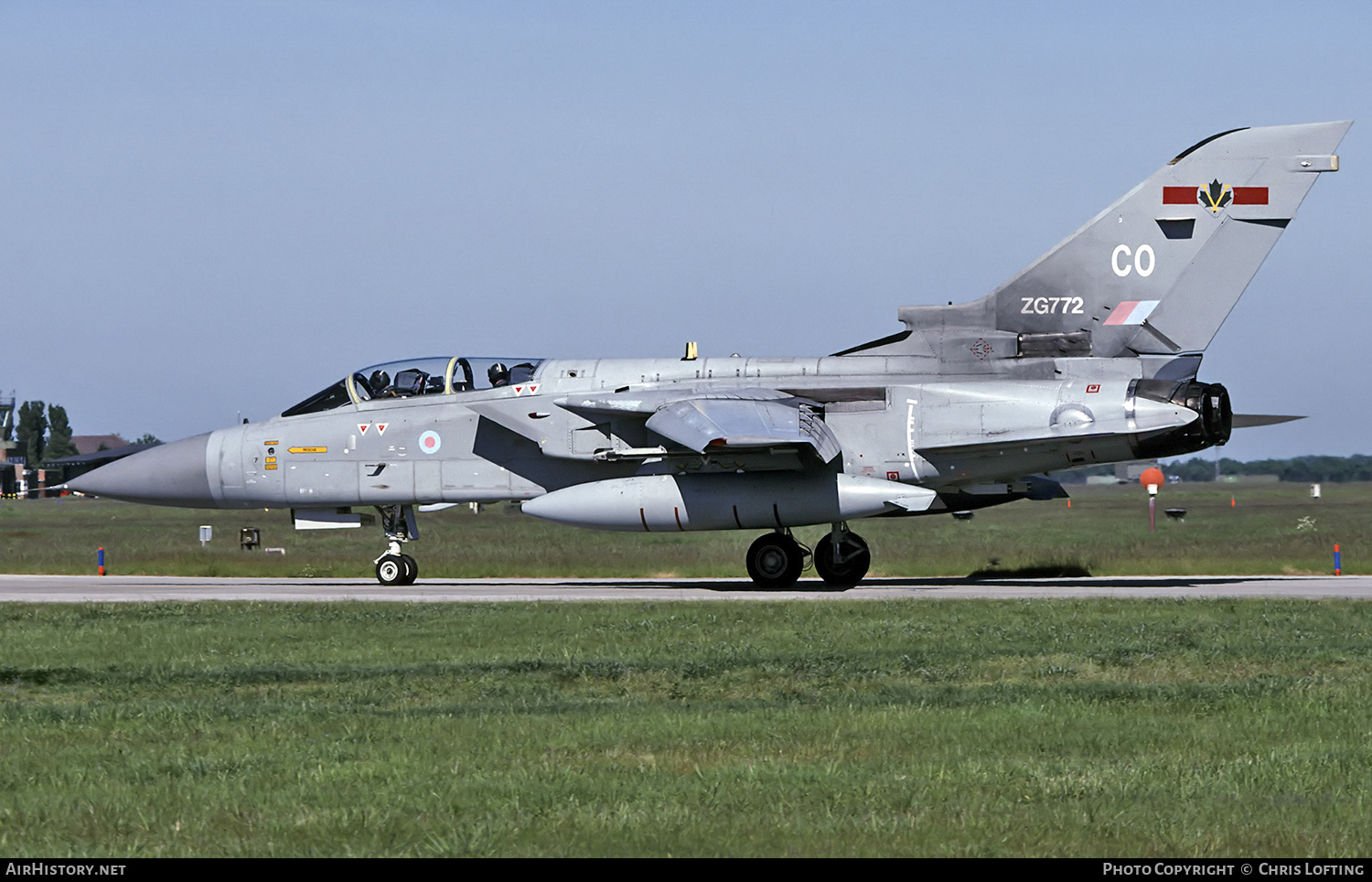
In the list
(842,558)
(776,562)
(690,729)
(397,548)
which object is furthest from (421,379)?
(690,729)

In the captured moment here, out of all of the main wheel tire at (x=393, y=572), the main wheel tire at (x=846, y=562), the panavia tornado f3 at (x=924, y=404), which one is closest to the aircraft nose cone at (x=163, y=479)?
the main wheel tire at (x=393, y=572)

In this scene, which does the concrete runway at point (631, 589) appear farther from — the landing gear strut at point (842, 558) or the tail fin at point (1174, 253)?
the tail fin at point (1174, 253)

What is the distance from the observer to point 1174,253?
19.7 meters

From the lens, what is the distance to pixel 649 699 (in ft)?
33.0

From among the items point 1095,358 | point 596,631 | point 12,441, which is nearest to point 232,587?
point 596,631

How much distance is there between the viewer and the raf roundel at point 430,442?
21.4 m

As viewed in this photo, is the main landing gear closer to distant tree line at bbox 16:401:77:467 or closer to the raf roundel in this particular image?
the raf roundel

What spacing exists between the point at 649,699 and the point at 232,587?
13.3 meters

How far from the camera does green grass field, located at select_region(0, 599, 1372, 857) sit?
607 centimetres

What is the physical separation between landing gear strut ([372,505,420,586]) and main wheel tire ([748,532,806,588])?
5223mm

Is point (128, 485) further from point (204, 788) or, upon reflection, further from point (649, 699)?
point (204, 788)

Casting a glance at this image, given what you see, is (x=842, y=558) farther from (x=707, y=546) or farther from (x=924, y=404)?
(x=707, y=546)

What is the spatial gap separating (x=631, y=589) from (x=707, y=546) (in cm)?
987

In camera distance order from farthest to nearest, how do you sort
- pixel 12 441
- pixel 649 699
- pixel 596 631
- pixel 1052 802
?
pixel 12 441 → pixel 596 631 → pixel 649 699 → pixel 1052 802
